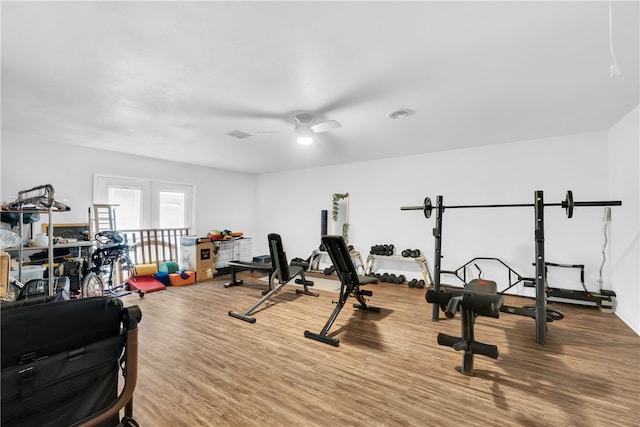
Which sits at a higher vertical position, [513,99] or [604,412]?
[513,99]

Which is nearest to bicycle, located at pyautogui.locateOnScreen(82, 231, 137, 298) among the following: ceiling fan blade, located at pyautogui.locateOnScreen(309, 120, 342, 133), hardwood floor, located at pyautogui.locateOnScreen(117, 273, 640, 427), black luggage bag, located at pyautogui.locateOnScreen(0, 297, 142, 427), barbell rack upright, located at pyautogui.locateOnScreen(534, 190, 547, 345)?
hardwood floor, located at pyautogui.locateOnScreen(117, 273, 640, 427)

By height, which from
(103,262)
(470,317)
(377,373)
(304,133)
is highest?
(304,133)

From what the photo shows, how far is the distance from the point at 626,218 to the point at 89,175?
8036 millimetres

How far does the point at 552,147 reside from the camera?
432 centimetres

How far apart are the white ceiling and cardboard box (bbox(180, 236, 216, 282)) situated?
2479mm

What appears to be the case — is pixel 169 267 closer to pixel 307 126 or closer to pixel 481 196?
pixel 307 126

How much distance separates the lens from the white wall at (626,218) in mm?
3172

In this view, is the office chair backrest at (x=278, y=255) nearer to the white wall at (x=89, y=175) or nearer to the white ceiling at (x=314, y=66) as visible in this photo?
the white ceiling at (x=314, y=66)

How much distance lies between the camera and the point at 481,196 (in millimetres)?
4898

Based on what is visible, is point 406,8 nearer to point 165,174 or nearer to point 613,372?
point 613,372

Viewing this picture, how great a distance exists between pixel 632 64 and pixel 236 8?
3.09m

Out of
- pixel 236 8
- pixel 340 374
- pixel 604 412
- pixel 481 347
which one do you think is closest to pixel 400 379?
pixel 340 374

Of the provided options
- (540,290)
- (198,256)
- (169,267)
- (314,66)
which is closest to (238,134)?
(314,66)

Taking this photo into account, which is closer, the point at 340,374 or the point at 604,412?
the point at 604,412
